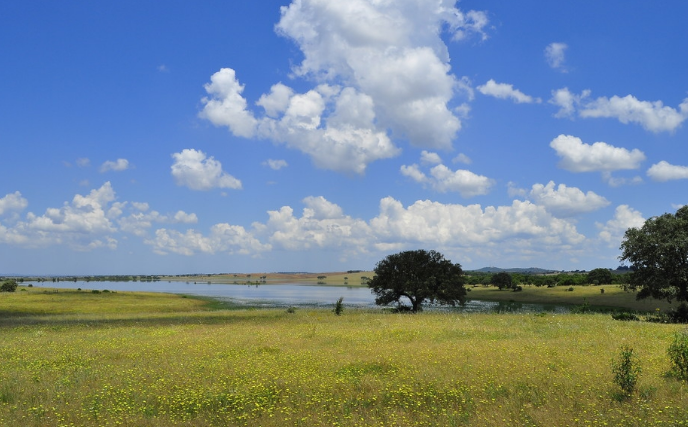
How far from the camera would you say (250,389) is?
46.5ft

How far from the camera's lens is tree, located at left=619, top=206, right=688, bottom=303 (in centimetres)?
4112

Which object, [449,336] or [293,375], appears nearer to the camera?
[293,375]

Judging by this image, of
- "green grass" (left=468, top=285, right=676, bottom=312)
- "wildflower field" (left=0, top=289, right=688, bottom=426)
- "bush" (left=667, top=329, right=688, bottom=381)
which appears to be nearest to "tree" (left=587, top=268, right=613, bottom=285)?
"green grass" (left=468, top=285, right=676, bottom=312)

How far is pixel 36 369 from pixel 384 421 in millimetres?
15399

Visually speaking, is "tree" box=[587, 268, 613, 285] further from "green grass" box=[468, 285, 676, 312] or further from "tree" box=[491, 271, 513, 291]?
"green grass" box=[468, 285, 676, 312]

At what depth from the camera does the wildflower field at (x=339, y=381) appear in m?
11.6

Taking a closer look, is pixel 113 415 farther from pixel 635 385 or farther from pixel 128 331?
pixel 128 331

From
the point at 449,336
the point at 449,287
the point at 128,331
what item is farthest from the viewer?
the point at 449,287

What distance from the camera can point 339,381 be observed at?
15.1m

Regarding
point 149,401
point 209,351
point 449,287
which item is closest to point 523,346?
point 209,351

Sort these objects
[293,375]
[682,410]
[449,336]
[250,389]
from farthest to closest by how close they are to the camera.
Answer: [449,336], [293,375], [250,389], [682,410]

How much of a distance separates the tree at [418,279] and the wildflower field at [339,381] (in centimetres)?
3536

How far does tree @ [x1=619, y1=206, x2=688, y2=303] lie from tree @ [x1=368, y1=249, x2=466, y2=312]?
924 inches

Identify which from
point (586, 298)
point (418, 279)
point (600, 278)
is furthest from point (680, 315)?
point (600, 278)
